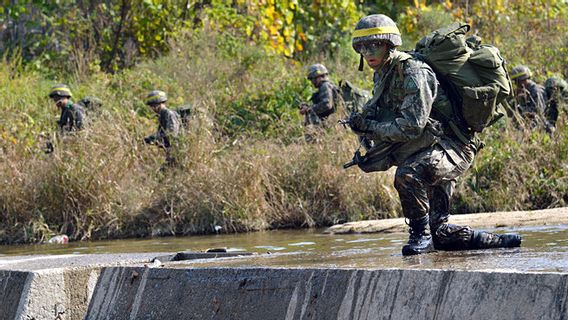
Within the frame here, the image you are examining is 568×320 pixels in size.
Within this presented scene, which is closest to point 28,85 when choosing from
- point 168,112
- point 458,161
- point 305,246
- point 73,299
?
point 168,112

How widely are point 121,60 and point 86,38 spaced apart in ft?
2.64

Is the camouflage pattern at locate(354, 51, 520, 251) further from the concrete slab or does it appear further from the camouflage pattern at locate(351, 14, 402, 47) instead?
the concrete slab

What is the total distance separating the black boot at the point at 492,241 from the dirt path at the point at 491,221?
2838 mm

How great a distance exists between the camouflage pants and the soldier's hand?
0.31 meters

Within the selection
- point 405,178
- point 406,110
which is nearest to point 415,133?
point 406,110

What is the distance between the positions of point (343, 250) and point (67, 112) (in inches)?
345

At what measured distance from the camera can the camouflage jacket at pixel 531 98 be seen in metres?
14.5

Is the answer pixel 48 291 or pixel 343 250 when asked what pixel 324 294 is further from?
pixel 343 250

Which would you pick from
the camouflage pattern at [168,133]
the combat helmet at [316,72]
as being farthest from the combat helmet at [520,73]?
the camouflage pattern at [168,133]

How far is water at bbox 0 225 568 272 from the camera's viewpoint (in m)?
5.62

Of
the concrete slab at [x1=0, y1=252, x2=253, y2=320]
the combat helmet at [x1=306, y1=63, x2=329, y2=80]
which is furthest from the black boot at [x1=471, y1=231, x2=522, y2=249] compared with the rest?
the combat helmet at [x1=306, y1=63, x2=329, y2=80]

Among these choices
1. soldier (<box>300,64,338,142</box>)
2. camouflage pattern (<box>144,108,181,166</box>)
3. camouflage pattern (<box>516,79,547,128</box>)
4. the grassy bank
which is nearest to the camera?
the grassy bank

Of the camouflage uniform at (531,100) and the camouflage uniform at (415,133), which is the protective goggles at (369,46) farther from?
the camouflage uniform at (531,100)

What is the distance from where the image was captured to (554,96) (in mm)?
14148
